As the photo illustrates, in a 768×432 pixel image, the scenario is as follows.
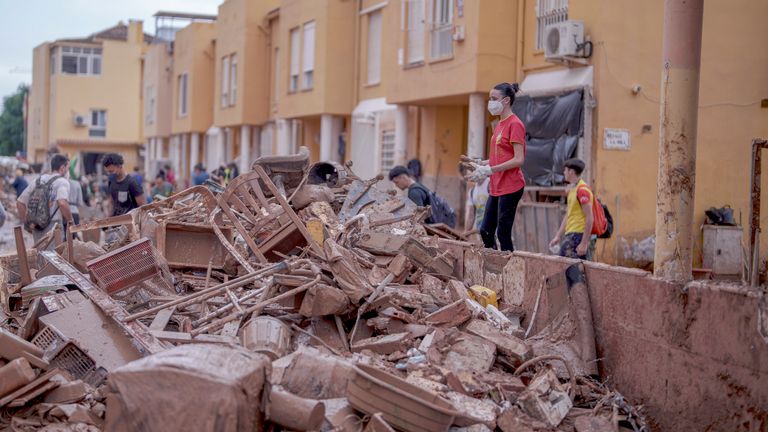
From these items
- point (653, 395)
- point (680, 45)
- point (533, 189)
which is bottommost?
point (653, 395)

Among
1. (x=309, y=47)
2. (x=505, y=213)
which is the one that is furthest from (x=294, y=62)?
(x=505, y=213)

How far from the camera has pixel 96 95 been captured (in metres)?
60.0

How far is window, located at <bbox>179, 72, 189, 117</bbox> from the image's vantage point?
137 feet

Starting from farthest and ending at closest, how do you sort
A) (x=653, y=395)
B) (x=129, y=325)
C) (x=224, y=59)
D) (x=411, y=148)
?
(x=224, y=59), (x=411, y=148), (x=129, y=325), (x=653, y=395)

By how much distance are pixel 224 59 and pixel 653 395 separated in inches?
1247

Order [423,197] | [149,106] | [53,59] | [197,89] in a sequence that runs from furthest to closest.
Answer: [53,59], [149,106], [197,89], [423,197]

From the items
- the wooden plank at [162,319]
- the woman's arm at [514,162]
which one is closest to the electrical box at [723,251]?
the woman's arm at [514,162]

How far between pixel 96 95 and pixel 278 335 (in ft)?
185

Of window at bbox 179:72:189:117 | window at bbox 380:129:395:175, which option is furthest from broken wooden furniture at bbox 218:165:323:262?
window at bbox 179:72:189:117

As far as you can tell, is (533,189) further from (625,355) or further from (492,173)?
(625,355)

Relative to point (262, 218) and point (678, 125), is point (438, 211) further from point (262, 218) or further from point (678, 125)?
point (678, 125)

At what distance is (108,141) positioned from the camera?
5922 centimetres

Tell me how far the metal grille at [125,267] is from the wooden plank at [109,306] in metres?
0.12

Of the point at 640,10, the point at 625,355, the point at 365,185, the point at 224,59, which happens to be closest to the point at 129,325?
the point at 625,355
